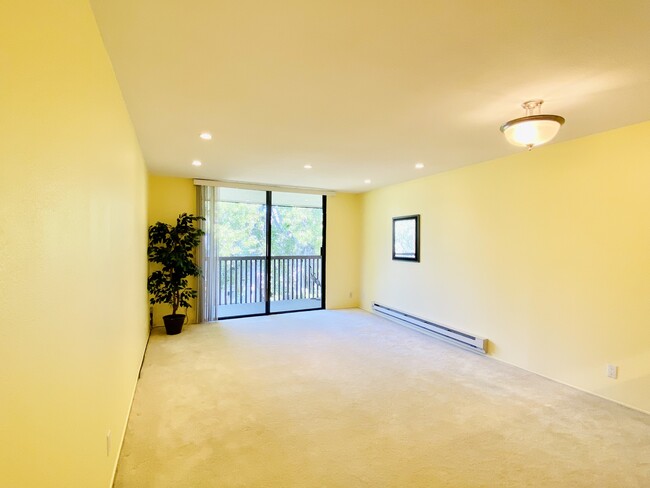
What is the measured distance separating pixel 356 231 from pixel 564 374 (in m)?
4.16

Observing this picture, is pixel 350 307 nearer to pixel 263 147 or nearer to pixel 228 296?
pixel 228 296

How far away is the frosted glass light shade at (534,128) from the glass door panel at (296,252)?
4312mm

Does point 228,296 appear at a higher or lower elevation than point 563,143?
lower


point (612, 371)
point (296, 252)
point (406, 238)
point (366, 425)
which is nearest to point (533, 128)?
point (612, 371)

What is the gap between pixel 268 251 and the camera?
6.02 metres

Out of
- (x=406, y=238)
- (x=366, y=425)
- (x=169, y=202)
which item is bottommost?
(x=366, y=425)

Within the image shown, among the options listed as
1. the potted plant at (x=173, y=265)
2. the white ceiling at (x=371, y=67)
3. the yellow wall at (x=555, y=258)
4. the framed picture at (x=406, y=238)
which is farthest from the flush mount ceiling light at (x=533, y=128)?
the potted plant at (x=173, y=265)

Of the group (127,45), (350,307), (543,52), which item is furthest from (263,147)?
(350,307)

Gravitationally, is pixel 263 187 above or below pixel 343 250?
above

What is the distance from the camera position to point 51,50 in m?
0.98

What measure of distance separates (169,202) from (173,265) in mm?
1089

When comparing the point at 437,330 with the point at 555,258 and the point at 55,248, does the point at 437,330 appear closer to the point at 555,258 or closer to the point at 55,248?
the point at 555,258

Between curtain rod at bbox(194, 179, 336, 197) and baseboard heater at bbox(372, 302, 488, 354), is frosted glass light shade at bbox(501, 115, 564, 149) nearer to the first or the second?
baseboard heater at bbox(372, 302, 488, 354)

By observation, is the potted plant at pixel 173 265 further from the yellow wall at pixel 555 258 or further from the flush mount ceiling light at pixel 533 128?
the flush mount ceiling light at pixel 533 128
